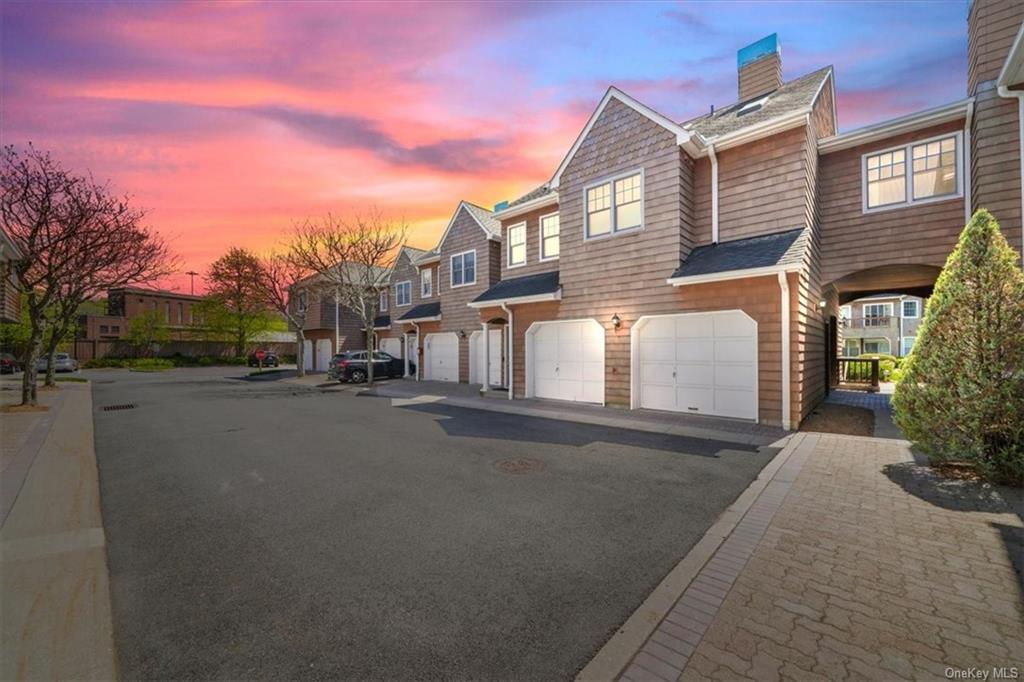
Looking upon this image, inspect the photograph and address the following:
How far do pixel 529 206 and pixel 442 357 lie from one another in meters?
9.84

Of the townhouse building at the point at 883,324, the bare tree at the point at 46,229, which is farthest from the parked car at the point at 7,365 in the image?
Result: the townhouse building at the point at 883,324

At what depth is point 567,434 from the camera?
9281 mm

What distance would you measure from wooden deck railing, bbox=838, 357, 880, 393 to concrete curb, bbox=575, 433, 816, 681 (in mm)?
14984

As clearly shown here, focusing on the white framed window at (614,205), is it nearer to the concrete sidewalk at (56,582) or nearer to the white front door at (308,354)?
the concrete sidewalk at (56,582)

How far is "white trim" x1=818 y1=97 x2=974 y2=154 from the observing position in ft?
31.0

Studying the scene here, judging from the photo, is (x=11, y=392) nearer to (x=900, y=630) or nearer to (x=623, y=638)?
(x=623, y=638)

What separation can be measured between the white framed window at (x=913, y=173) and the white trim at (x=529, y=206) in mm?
8676

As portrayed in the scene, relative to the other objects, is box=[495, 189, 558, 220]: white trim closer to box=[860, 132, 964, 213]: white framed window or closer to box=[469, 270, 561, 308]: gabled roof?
box=[469, 270, 561, 308]: gabled roof

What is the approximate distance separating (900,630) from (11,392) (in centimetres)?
2929

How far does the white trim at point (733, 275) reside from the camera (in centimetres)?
891

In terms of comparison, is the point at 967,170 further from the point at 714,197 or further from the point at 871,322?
the point at 871,322

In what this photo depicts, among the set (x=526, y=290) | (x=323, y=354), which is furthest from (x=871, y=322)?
(x=323, y=354)

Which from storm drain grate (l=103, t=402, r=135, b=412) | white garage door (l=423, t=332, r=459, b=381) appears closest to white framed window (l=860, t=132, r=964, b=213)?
white garage door (l=423, t=332, r=459, b=381)

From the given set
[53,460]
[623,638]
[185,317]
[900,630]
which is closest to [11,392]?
[53,460]
